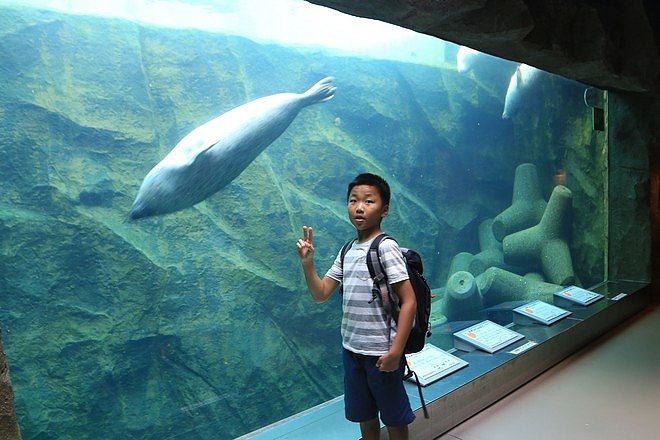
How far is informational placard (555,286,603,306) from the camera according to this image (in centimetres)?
457

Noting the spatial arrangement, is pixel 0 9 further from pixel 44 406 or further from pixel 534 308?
pixel 534 308

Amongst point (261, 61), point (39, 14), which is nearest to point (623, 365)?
point (261, 61)

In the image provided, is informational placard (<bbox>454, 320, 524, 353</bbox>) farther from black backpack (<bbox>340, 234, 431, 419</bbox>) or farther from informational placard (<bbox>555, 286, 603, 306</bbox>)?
black backpack (<bbox>340, 234, 431, 419</bbox>)

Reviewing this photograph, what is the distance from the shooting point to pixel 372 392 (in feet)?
5.83

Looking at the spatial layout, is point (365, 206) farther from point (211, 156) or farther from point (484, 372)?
point (484, 372)

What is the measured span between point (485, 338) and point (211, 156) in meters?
2.44

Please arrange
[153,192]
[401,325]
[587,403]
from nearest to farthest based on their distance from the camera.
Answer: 1. [401,325]
2. [153,192]
3. [587,403]

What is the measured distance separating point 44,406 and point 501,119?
5.91 m

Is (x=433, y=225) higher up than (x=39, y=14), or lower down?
lower down

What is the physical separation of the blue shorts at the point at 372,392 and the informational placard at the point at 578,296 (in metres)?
3.52

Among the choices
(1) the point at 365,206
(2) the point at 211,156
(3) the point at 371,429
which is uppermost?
(2) the point at 211,156

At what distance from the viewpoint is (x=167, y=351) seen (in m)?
2.66

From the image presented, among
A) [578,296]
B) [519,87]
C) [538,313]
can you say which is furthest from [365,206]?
[519,87]

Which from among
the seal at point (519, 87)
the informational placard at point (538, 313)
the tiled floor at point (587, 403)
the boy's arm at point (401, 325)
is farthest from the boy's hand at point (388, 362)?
→ the seal at point (519, 87)
